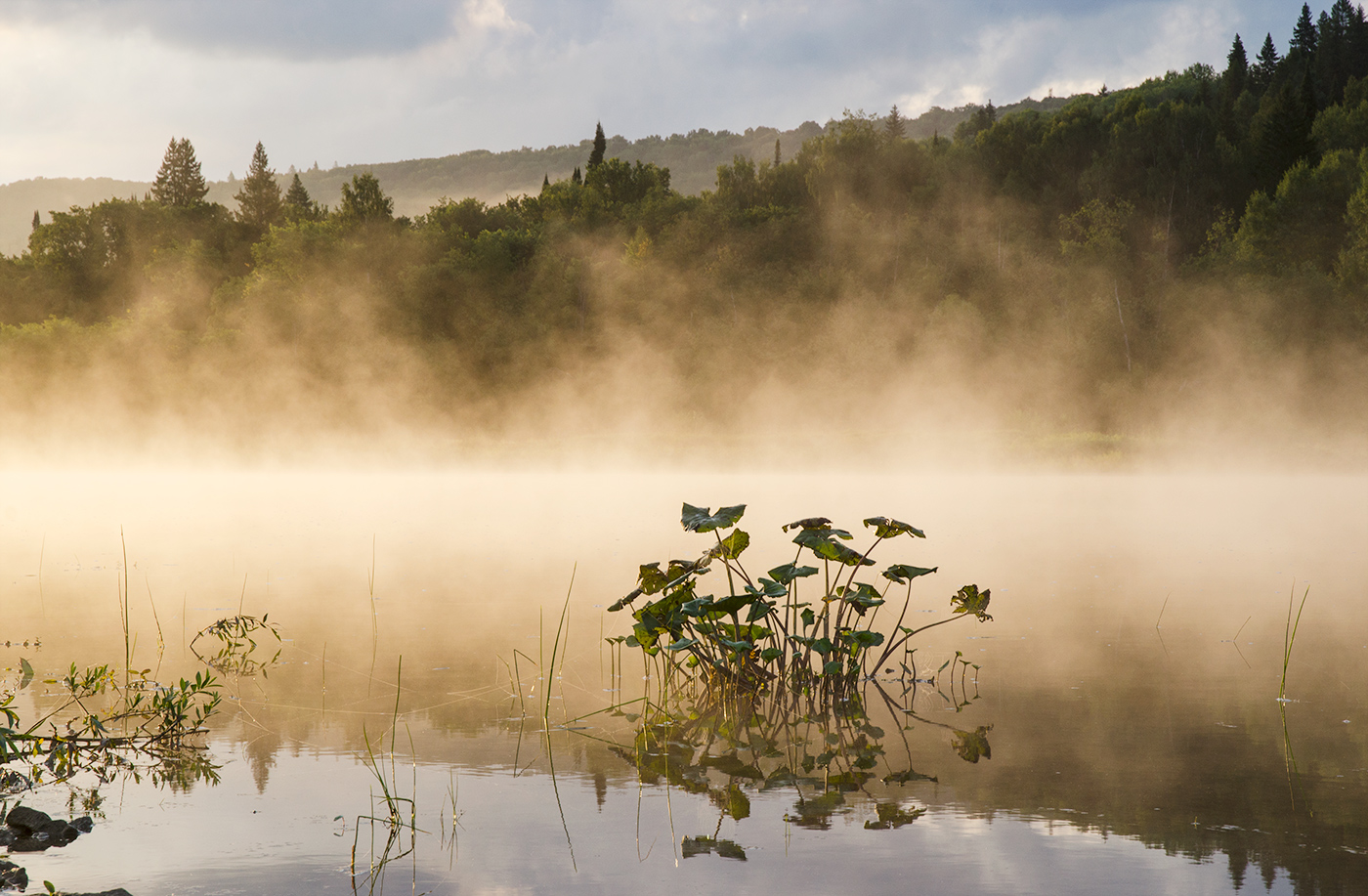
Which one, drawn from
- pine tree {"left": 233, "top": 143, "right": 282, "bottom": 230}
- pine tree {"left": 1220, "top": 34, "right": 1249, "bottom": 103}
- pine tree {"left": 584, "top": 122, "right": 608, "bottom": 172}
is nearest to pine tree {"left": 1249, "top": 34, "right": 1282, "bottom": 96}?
pine tree {"left": 1220, "top": 34, "right": 1249, "bottom": 103}

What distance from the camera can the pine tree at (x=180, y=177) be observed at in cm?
8494

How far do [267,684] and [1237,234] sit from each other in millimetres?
52293

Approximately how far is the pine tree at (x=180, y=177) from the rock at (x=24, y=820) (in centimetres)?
8937

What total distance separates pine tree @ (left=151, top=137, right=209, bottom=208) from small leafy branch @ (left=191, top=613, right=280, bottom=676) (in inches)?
3364

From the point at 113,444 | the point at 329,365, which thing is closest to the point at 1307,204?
the point at 329,365

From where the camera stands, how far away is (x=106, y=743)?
4953 mm

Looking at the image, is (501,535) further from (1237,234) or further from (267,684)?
(1237,234)

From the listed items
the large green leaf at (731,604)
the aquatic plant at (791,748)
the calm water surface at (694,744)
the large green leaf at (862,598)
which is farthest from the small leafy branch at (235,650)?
the large green leaf at (862,598)

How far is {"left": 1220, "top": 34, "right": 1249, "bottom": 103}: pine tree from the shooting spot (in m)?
68.5

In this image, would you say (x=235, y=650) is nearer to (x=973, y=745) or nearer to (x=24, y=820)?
(x=24, y=820)

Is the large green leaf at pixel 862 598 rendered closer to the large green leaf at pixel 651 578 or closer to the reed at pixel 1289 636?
the large green leaf at pixel 651 578

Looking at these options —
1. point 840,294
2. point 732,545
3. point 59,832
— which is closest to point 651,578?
point 732,545

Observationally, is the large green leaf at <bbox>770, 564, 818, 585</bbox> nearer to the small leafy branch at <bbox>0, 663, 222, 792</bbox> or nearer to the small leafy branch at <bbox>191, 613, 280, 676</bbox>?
the small leafy branch at <bbox>0, 663, 222, 792</bbox>

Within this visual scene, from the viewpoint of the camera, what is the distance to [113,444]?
59375 millimetres
